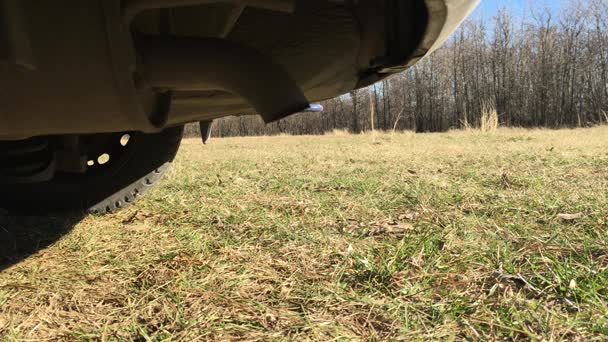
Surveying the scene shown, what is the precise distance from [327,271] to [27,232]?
1334 millimetres

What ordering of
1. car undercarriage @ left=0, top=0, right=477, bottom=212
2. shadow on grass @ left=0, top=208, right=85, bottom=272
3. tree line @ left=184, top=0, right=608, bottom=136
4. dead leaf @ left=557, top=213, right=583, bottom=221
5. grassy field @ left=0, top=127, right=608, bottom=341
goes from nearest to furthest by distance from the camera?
car undercarriage @ left=0, top=0, right=477, bottom=212, grassy field @ left=0, top=127, right=608, bottom=341, shadow on grass @ left=0, top=208, right=85, bottom=272, dead leaf @ left=557, top=213, right=583, bottom=221, tree line @ left=184, top=0, right=608, bottom=136

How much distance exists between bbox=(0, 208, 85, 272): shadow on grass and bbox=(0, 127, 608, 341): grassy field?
3cm

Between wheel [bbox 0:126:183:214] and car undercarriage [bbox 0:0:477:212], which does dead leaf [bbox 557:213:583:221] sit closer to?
car undercarriage [bbox 0:0:477:212]

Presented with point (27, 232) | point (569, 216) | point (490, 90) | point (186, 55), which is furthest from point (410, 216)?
point (490, 90)

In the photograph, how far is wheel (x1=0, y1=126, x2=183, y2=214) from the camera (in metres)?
2.03

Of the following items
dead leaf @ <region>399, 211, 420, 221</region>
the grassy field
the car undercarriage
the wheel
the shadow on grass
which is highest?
the car undercarriage

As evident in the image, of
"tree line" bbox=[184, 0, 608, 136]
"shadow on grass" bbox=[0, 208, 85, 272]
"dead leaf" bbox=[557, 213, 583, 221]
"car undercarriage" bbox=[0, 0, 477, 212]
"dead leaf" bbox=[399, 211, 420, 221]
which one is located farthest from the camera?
"tree line" bbox=[184, 0, 608, 136]

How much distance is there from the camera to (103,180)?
210cm

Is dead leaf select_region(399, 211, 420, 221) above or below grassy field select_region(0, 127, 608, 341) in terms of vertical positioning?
above

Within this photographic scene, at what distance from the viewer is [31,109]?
86 centimetres

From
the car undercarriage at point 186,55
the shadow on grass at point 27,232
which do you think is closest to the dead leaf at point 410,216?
the car undercarriage at point 186,55

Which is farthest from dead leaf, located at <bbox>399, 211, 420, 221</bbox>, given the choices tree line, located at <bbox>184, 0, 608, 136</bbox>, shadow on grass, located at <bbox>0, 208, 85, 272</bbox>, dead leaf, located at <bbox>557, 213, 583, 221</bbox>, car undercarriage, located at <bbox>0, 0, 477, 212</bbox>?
tree line, located at <bbox>184, 0, 608, 136</bbox>

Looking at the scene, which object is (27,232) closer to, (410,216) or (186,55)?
(186,55)

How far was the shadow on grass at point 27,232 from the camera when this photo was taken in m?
1.68
